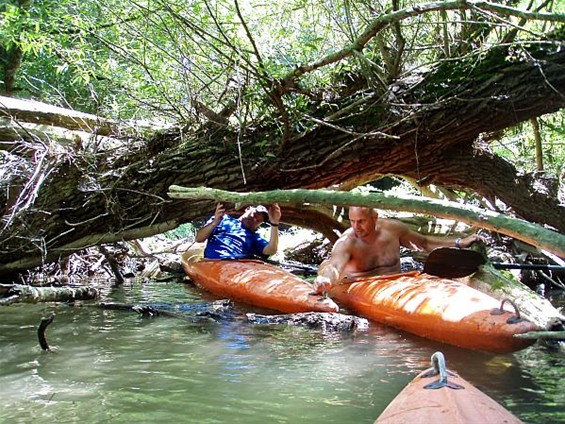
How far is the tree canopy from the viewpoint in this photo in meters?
5.75

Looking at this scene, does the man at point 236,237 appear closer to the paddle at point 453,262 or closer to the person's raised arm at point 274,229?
the person's raised arm at point 274,229

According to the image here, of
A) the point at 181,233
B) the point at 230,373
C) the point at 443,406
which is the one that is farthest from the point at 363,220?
the point at 181,233

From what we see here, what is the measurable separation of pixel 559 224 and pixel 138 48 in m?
5.04

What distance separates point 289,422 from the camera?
2.74 meters

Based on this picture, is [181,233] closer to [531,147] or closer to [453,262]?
[531,147]

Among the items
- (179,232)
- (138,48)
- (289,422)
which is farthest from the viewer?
(179,232)

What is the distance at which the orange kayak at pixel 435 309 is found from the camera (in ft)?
12.1

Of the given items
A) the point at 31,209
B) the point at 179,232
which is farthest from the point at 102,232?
the point at 179,232

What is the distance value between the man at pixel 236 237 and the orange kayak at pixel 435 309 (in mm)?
2101

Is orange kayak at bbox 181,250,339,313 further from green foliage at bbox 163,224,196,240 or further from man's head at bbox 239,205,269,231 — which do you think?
green foliage at bbox 163,224,196,240

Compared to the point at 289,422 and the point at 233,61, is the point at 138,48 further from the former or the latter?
the point at 289,422

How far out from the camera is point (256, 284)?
6016mm

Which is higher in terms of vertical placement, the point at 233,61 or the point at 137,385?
the point at 233,61

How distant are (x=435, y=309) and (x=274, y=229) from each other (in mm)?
3152
